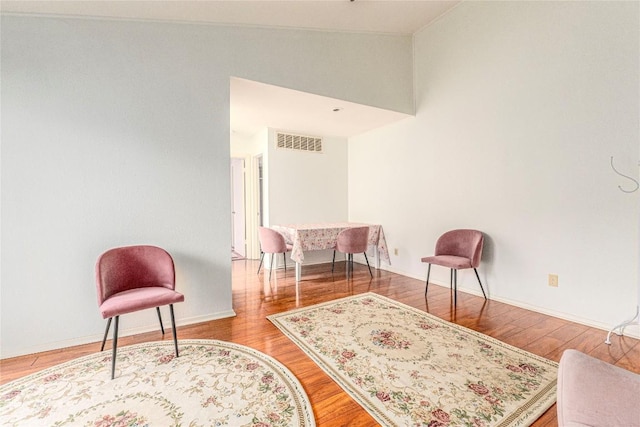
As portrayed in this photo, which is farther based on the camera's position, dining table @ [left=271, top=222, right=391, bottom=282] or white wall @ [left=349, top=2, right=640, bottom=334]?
dining table @ [left=271, top=222, right=391, bottom=282]

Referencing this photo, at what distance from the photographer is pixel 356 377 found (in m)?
1.80

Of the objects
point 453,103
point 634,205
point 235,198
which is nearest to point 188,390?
point 634,205

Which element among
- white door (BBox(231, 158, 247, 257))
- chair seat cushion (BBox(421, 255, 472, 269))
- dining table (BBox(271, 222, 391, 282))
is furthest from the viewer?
white door (BBox(231, 158, 247, 257))

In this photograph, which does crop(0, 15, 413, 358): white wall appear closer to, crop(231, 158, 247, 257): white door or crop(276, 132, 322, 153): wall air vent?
crop(276, 132, 322, 153): wall air vent

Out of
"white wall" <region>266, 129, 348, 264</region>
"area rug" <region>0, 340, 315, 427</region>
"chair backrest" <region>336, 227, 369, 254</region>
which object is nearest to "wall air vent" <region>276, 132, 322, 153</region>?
"white wall" <region>266, 129, 348, 264</region>

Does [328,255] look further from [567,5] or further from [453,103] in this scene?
[567,5]

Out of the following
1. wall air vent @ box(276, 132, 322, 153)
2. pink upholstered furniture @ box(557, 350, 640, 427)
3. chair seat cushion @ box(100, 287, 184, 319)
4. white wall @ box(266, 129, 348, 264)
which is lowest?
chair seat cushion @ box(100, 287, 184, 319)

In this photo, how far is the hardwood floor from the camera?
1.67 meters

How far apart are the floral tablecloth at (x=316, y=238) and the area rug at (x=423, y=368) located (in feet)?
3.94

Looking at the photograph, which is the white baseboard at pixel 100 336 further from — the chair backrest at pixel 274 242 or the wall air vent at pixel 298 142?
the wall air vent at pixel 298 142

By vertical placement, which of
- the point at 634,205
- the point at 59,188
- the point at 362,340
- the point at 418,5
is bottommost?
the point at 362,340

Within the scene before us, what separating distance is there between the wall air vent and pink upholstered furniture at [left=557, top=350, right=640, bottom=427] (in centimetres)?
444

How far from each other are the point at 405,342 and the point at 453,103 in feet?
9.53

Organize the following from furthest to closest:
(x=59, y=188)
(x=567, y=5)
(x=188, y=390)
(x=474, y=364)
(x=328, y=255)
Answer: (x=328, y=255) < (x=567, y=5) < (x=59, y=188) < (x=474, y=364) < (x=188, y=390)
